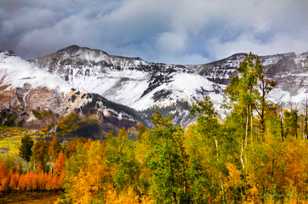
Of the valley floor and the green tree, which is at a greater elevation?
the green tree

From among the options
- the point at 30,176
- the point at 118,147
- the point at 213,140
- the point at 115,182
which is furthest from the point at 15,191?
the point at 213,140

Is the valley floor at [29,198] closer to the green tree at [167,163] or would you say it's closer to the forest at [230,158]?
the forest at [230,158]

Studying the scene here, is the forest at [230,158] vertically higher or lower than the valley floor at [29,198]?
higher

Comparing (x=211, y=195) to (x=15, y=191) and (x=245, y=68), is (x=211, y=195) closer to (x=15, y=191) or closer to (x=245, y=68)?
(x=245, y=68)

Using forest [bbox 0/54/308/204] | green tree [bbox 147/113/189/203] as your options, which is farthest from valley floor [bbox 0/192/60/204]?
green tree [bbox 147/113/189/203]

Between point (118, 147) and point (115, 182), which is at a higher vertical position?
point (118, 147)

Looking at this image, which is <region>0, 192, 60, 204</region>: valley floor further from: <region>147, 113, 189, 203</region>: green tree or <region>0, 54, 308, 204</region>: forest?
<region>147, 113, 189, 203</region>: green tree

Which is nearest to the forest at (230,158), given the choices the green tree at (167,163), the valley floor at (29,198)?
the green tree at (167,163)

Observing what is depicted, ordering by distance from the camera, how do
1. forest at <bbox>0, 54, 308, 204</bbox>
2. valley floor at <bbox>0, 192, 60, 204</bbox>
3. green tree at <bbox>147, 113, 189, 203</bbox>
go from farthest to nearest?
valley floor at <bbox>0, 192, 60, 204</bbox> → forest at <bbox>0, 54, 308, 204</bbox> → green tree at <bbox>147, 113, 189, 203</bbox>

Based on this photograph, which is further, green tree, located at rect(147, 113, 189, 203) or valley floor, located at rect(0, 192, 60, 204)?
valley floor, located at rect(0, 192, 60, 204)

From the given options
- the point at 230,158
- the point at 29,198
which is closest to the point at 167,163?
the point at 230,158

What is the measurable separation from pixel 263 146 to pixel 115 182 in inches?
1496

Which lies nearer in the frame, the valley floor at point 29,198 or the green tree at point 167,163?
the green tree at point 167,163

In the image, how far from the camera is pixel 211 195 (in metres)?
72.6
